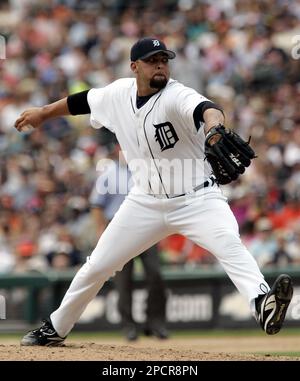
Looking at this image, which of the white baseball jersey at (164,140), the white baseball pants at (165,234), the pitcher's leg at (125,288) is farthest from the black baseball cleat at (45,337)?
the pitcher's leg at (125,288)

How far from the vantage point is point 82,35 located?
17031 millimetres

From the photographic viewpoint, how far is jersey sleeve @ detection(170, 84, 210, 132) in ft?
Result: 20.6

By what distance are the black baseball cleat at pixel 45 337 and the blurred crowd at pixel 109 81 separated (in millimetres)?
4712

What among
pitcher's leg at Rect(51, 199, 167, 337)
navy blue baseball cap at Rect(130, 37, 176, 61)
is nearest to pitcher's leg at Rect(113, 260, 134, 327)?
pitcher's leg at Rect(51, 199, 167, 337)

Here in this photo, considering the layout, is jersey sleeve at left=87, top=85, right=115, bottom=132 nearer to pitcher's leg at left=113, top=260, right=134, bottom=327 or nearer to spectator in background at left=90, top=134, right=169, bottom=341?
spectator in background at left=90, top=134, right=169, bottom=341

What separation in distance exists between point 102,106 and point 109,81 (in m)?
8.75

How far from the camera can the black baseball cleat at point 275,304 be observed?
19.9 ft

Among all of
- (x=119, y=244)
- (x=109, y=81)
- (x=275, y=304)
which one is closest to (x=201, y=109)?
(x=119, y=244)

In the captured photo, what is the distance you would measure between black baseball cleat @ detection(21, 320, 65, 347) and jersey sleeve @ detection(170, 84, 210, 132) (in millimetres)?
1857

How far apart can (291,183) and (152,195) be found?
5.82 metres

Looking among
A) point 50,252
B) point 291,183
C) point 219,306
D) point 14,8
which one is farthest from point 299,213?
point 14,8

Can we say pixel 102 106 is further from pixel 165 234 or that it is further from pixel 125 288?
pixel 125 288

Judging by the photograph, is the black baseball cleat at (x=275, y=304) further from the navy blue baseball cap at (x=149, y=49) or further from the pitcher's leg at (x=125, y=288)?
the pitcher's leg at (x=125, y=288)
